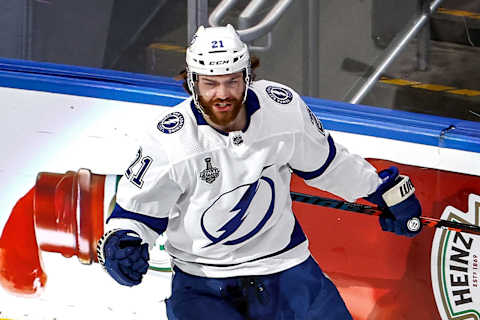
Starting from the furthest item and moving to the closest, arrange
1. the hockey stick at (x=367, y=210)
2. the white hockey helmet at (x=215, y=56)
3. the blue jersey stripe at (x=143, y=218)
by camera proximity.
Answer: the hockey stick at (x=367, y=210) → the blue jersey stripe at (x=143, y=218) → the white hockey helmet at (x=215, y=56)

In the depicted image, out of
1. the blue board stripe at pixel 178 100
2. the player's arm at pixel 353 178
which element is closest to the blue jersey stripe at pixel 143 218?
the player's arm at pixel 353 178

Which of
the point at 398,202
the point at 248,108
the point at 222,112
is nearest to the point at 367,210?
the point at 398,202

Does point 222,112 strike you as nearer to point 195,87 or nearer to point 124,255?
point 195,87

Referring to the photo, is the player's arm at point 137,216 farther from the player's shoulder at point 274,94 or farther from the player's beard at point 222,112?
the player's shoulder at point 274,94

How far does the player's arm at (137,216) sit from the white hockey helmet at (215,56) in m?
0.22

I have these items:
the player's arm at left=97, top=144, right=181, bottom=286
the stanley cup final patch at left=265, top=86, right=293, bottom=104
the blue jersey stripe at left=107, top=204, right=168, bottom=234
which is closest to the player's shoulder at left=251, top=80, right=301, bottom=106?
the stanley cup final patch at left=265, top=86, right=293, bottom=104

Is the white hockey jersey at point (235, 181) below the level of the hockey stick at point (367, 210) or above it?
above

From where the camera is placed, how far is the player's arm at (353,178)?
3.14 meters

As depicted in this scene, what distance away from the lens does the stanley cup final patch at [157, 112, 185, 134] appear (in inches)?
118

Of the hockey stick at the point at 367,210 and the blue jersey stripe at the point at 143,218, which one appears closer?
the blue jersey stripe at the point at 143,218

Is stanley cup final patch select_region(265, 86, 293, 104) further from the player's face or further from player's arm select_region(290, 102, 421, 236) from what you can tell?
the player's face

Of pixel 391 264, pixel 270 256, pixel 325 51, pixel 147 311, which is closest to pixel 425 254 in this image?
pixel 391 264

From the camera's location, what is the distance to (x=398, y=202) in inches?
126

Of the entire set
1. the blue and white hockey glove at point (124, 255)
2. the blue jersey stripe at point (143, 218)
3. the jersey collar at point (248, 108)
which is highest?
the jersey collar at point (248, 108)
